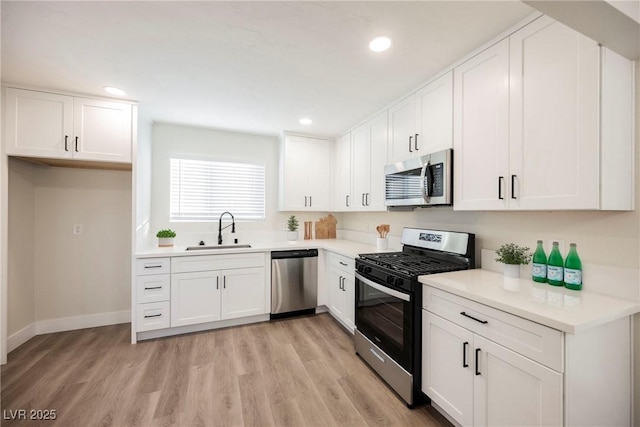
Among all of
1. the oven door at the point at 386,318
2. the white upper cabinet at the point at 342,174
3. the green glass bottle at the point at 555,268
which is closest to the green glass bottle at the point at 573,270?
the green glass bottle at the point at 555,268

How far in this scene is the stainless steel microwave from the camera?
1.99 metres

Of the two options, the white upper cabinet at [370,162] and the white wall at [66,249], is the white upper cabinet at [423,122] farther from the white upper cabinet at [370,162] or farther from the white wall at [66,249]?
the white wall at [66,249]

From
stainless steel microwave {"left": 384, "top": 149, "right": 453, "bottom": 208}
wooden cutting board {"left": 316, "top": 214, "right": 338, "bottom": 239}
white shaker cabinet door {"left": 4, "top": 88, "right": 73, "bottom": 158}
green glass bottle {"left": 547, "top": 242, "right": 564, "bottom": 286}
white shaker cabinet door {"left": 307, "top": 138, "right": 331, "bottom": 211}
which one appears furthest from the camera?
wooden cutting board {"left": 316, "top": 214, "right": 338, "bottom": 239}

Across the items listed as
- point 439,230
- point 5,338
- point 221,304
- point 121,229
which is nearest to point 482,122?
point 439,230

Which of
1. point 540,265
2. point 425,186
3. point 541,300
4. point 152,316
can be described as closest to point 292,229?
point 152,316

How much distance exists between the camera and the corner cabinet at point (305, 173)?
144 inches

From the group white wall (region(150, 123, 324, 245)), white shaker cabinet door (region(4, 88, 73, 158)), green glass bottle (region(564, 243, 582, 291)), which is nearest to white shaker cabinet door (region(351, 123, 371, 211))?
white wall (region(150, 123, 324, 245))

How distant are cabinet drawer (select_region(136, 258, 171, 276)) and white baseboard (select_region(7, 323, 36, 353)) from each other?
1.23 meters

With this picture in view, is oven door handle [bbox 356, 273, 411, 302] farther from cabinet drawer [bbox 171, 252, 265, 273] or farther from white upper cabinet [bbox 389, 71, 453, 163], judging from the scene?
cabinet drawer [bbox 171, 252, 265, 273]

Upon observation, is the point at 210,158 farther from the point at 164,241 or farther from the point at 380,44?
the point at 380,44

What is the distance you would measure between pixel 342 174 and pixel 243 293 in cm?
200

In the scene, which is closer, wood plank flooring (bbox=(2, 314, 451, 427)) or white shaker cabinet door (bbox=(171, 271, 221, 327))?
wood plank flooring (bbox=(2, 314, 451, 427))

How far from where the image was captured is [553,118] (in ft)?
4.56

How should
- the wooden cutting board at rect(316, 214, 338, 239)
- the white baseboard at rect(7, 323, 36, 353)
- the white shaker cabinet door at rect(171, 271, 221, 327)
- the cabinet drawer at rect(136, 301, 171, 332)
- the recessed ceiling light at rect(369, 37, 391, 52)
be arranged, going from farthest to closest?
the wooden cutting board at rect(316, 214, 338, 239) → the white shaker cabinet door at rect(171, 271, 221, 327) → the cabinet drawer at rect(136, 301, 171, 332) → the white baseboard at rect(7, 323, 36, 353) → the recessed ceiling light at rect(369, 37, 391, 52)
